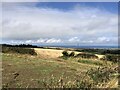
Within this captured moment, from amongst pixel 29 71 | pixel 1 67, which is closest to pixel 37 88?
pixel 29 71

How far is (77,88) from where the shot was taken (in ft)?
31.5

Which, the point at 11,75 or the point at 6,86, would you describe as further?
the point at 11,75

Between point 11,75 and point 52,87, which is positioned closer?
point 52,87

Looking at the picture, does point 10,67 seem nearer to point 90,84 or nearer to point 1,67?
point 1,67

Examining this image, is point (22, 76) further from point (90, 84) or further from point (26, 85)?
point (90, 84)

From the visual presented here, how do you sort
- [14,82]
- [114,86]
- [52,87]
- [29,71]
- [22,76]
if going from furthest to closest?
[29,71]
[22,76]
[14,82]
[114,86]
[52,87]

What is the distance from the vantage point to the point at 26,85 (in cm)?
1076

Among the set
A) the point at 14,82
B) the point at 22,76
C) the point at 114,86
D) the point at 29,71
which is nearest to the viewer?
the point at 114,86

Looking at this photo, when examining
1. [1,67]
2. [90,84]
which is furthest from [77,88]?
[1,67]

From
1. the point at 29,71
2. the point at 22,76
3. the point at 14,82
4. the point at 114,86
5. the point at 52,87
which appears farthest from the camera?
the point at 29,71

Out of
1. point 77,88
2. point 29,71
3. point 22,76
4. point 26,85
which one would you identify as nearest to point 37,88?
point 26,85

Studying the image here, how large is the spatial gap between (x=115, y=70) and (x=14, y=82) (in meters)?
4.43

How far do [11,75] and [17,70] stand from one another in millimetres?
1142

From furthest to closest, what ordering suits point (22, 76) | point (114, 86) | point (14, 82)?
1. point (22, 76)
2. point (14, 82)
3. point (114, 86)
